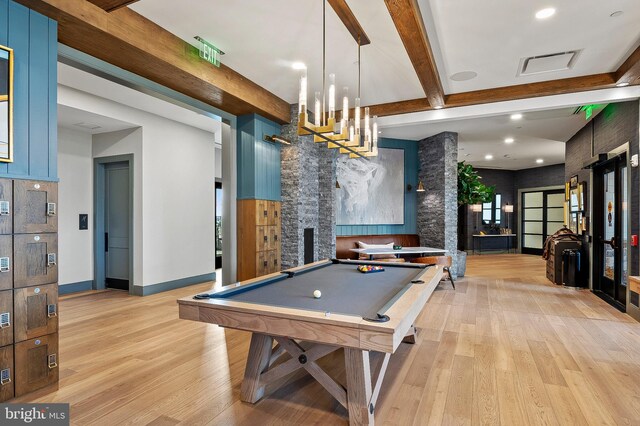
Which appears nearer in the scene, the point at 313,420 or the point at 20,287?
the point at 313,420

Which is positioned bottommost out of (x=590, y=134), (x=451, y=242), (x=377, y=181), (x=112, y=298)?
(x=112, y=298)

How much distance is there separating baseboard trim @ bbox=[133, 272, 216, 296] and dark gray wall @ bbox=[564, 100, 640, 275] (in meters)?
6.76

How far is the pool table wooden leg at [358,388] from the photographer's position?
6.77 feet

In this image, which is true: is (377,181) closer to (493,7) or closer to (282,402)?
(493,7)

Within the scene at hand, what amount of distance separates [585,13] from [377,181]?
191 inches

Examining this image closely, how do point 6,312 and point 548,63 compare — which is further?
point 548,63

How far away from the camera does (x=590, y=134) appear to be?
6438 mm

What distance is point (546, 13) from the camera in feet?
10.5

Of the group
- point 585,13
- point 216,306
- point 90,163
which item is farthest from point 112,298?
point 585,13

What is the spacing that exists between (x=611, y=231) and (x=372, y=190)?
165 inches

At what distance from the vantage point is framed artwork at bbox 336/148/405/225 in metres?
7.46

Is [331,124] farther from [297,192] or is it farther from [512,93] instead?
[512,93]

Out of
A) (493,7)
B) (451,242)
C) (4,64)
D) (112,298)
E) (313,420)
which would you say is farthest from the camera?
(451,242)

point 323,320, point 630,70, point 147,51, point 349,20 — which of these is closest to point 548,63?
point 630,70
